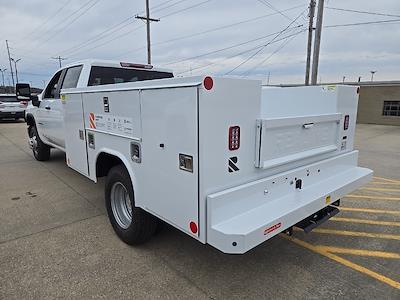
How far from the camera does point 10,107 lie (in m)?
18.5

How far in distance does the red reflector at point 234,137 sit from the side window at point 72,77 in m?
3.42

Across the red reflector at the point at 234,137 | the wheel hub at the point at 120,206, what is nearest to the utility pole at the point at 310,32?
the wheel hub at the point at 120,206

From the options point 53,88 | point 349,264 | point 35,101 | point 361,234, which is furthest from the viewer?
point 35,101

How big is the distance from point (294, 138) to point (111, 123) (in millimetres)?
1912

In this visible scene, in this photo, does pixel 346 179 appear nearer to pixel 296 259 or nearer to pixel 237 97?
pixel 296 259

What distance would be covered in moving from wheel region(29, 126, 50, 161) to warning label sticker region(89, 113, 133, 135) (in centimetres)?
443

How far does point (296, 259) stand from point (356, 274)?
0.57m

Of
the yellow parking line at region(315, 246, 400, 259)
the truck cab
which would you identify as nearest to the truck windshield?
the truck cab

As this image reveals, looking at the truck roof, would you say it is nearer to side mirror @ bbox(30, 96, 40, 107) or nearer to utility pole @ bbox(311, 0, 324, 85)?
side mirror @ bbox(30, 96, 40, 107)

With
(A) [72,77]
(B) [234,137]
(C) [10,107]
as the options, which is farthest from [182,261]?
(C) [10,107]

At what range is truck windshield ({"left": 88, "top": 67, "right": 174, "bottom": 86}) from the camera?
15.4 ft

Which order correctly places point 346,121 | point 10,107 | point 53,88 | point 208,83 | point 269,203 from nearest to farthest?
1. point 208,83
2. point 269,203
3. point 346,121
4. point 53,88
5. point 10,107

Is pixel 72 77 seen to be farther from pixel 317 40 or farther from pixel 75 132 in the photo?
pixel 317 40

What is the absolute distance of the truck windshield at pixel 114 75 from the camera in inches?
185
